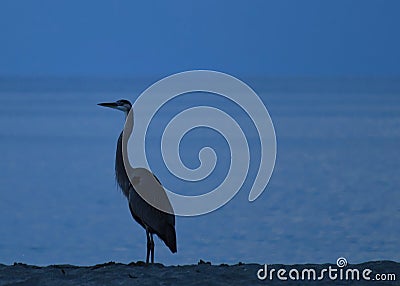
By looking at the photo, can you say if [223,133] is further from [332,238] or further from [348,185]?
[332,238]

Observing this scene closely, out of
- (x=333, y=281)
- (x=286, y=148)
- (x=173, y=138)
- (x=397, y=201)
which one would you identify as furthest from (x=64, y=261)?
(x=173, y=138)

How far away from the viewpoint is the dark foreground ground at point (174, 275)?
21.8ft

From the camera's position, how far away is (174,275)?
22.4 ft

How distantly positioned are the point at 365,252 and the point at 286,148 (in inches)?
472

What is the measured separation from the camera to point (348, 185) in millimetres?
15930

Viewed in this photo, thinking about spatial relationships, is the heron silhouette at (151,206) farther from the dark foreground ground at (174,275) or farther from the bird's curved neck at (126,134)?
the dark foreground ground at (174,275)

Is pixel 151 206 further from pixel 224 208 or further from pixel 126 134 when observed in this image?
pixel 224 208

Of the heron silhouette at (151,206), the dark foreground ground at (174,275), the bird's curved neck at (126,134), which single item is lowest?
the dark foreground ground at (174,275)

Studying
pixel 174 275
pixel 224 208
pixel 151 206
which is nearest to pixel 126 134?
pixel 151 206

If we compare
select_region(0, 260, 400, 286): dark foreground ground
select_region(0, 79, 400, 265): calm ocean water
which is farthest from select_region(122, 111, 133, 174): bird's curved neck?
select_region(0, 79, 400, 265): calm ocean water

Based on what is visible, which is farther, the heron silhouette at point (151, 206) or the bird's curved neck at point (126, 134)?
the bird's curved neck at point (126, 134)

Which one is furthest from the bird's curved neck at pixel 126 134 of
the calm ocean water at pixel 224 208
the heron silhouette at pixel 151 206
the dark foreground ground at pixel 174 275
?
the calm ocean water at pixel 224 208

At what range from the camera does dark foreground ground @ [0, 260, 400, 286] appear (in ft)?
21.8

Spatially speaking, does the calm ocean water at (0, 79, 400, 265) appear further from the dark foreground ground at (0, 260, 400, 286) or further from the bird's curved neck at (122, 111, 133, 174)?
the dark foreground ground at (0, 260, 400, 286)
